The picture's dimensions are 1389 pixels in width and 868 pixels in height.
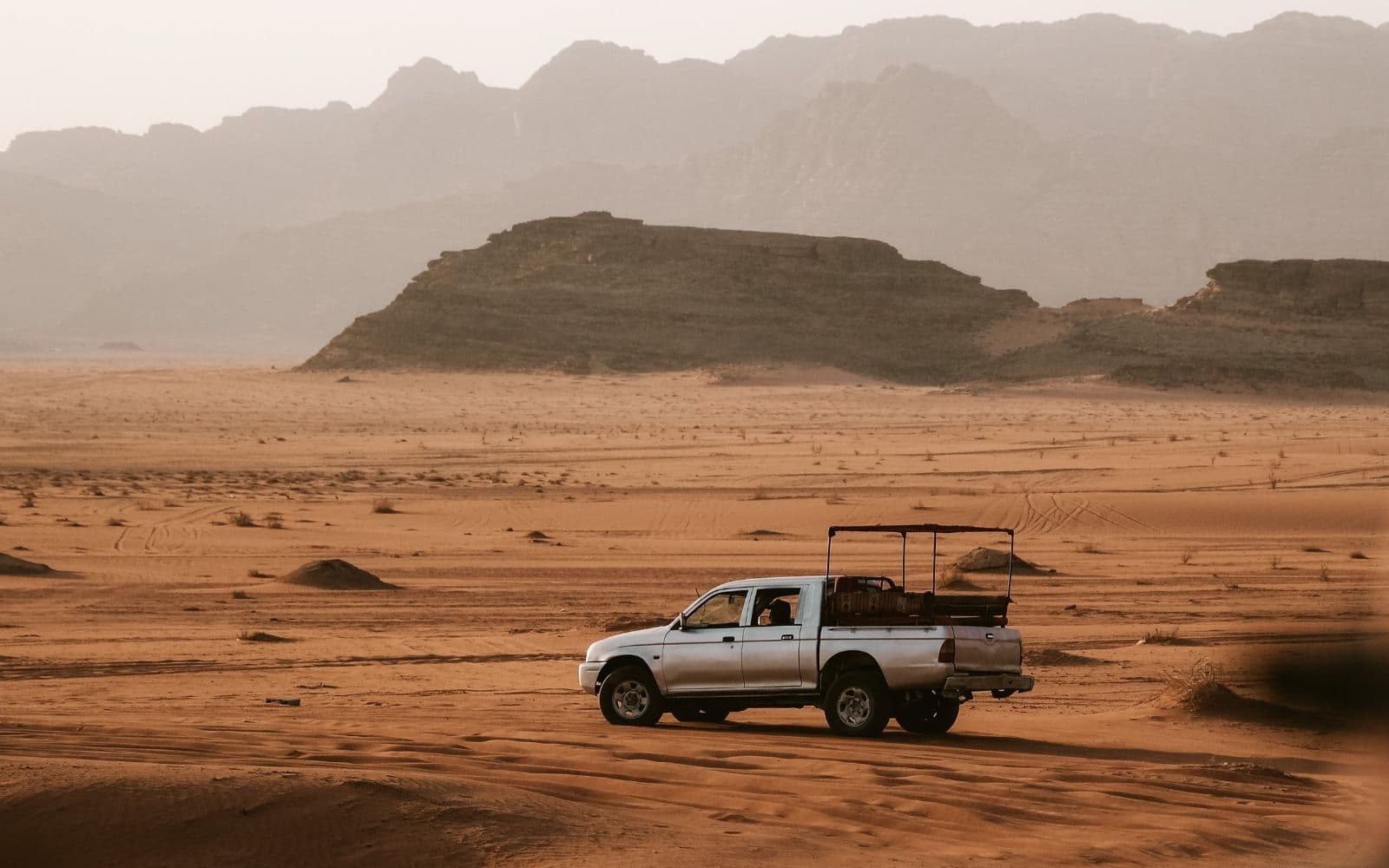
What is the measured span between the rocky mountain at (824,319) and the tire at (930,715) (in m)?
72.5

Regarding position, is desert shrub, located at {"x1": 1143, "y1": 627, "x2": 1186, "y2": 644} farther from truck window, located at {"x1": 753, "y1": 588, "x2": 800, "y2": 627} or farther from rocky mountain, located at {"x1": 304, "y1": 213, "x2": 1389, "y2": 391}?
rocky mountain, located at {"x1": 304, "y1": 213, "x2": 1389, "y2": 391}

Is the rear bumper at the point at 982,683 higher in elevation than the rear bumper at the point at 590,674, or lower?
higher

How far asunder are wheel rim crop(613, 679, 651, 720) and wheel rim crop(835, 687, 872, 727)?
4.93ft

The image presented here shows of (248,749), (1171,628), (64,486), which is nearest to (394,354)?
(64,486)

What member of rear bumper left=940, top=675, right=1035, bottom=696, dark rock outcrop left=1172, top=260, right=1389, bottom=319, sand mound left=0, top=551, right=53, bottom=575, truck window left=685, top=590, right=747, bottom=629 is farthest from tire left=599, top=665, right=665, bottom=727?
dark rock outcrop left=1172, top=260, right=1389, bottom=319

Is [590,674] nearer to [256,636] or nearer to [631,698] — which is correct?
[631,698]

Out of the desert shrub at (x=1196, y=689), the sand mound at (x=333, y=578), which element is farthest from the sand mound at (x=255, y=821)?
the sand mound at (x=333, y=578)

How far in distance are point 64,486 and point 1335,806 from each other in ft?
105

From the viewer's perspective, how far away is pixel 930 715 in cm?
1347

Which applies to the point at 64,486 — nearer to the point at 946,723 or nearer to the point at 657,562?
the point at 657,562

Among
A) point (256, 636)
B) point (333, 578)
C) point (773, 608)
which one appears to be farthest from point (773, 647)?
point (333, 578)

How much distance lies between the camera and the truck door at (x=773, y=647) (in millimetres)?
13141

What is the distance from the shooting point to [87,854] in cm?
831

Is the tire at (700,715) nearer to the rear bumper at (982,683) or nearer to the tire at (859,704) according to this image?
the tire at (859,704)
